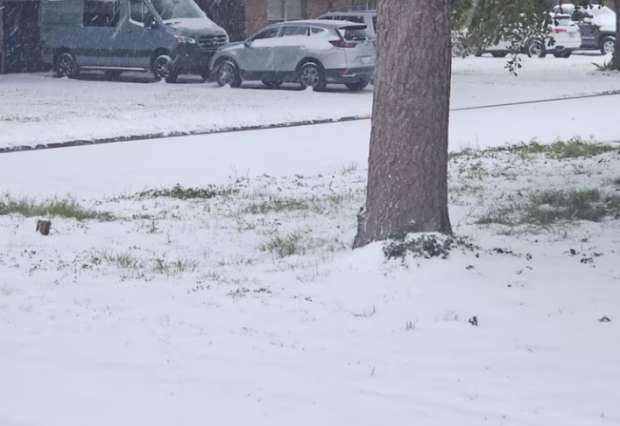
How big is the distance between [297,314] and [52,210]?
448 cm

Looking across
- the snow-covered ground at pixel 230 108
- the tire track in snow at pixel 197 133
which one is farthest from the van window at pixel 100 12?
the tire track in snow at pixel 197 133

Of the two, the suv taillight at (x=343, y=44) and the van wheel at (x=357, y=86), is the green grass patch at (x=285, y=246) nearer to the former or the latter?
the suv taillight at (x=343, y=44)

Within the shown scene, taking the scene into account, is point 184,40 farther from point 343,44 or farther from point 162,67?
point 343,44

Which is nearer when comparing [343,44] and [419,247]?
[419,247]

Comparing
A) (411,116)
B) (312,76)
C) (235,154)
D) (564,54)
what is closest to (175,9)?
(312,76)

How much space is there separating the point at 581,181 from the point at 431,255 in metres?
5.61

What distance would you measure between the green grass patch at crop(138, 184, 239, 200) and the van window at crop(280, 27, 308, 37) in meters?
15.7

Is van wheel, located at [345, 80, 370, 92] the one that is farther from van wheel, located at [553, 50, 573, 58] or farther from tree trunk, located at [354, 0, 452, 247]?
tree trunk, located at [354, 0, 452, 247]

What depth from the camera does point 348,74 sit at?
28.0 metres

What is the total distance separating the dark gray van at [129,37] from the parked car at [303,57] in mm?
1201

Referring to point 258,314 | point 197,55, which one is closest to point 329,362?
point 258,314

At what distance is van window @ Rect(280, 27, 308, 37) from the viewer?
95.7 ft

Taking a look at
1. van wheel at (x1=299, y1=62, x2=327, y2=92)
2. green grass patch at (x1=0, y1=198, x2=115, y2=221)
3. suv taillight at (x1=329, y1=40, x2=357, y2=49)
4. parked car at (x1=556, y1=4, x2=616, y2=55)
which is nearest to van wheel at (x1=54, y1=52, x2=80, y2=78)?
van wheel at (x1=299, y1=62, x2=327, y2=92)

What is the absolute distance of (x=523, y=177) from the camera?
47.1ft
